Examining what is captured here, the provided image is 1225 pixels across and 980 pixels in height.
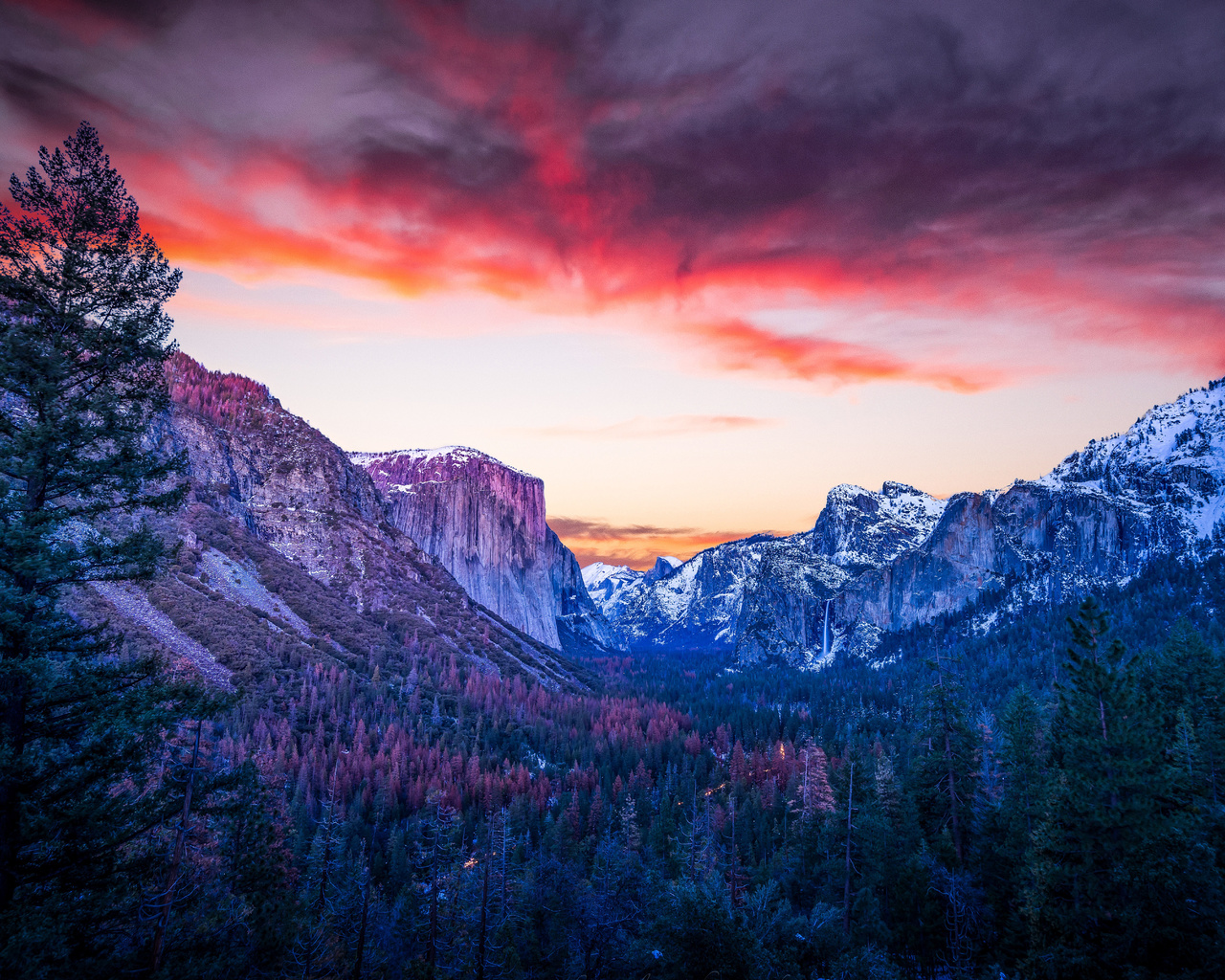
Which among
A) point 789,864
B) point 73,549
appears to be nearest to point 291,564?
point 789,864

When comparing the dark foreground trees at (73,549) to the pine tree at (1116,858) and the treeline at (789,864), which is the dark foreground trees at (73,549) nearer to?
the treeline at (789,864)

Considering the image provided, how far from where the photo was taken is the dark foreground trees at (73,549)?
10.5 metres

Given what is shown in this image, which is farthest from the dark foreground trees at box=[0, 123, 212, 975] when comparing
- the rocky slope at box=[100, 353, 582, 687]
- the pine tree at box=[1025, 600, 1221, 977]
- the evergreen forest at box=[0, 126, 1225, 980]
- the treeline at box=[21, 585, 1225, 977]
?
the rocky slope at box=[100, 353, 582, 687]

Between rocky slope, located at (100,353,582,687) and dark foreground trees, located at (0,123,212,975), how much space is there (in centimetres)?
9553

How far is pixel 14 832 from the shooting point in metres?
10.3

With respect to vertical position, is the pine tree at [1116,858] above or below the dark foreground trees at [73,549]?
below

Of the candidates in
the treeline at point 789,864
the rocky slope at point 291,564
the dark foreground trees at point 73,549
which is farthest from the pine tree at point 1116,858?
the rocky slope at point 291,564

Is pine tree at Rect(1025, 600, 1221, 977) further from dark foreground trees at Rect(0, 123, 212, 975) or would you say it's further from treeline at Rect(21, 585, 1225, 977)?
dark foreground trees at Rect(0, 123, 212, 975)

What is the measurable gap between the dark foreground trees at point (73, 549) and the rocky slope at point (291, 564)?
313 feet

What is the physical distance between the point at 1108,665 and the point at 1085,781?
5373 millimetres

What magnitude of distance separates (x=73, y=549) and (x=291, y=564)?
149 m

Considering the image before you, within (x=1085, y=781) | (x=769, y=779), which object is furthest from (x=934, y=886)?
(x=769, y=779)

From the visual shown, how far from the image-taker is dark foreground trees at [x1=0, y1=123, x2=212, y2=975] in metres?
10.5

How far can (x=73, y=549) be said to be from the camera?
1133cm
